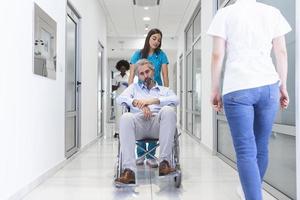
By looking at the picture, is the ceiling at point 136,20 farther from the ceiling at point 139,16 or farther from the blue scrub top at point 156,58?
the blue scrub top at point 156,58

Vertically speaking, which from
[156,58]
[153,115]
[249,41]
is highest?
[156,58]

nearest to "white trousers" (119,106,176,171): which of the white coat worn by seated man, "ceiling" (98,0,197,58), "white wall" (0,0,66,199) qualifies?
the white coat worn by seated man

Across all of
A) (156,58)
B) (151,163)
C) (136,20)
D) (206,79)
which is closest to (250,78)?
(156,58)

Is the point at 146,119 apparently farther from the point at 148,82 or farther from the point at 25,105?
the point at 25,105

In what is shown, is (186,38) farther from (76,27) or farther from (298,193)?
(298,193)

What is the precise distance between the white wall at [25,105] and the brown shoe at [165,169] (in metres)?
1.09

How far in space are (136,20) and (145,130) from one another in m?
6.44

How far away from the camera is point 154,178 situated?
343cm

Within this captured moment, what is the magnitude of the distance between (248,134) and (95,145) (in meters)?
4.68

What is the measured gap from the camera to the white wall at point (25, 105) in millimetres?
2416

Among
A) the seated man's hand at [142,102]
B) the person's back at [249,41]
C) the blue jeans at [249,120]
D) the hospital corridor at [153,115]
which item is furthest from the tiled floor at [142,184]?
the person's back at [249,41]

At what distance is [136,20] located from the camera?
915cm

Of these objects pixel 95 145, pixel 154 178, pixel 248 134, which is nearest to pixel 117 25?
pixel 95 145

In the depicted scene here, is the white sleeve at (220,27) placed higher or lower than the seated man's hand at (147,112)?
higher
